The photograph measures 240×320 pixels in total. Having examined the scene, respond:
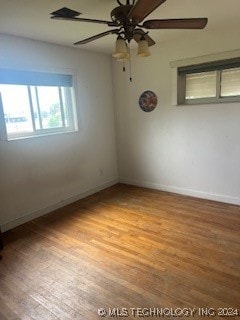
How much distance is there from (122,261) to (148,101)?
2.48 meters

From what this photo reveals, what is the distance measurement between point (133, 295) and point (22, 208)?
190cm

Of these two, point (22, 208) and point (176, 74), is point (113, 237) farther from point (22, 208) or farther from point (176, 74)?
point (176, 74)

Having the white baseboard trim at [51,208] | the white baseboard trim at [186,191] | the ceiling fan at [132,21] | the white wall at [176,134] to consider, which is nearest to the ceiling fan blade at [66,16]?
the ceiling fan at [132,21]

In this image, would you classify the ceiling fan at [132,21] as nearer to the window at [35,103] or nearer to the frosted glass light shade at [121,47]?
the frosted glass light shade at [121,47]

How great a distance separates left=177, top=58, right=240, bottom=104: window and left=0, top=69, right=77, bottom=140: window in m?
1.69

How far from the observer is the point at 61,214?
3256 mm

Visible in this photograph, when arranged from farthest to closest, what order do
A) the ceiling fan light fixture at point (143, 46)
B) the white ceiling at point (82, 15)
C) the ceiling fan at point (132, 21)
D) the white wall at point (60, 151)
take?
the white wall at point (60, 151) < the white ceiling at point (82, 15) < the ceiling fan light fixture at point (143, 46) < the ceiling fan at point (132, 21)

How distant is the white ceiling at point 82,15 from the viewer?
199 centimetres

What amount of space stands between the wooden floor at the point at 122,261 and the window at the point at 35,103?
1.25 metres

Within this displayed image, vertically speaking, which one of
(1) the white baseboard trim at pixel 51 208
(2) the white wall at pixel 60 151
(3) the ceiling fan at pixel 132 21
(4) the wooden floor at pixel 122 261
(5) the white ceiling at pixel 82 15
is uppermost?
(5) the white ceiling at pixel 82 15

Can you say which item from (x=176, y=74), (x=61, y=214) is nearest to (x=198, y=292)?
(x=61, y=214)

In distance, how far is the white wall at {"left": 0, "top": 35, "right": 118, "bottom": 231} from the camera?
2822 millimetres

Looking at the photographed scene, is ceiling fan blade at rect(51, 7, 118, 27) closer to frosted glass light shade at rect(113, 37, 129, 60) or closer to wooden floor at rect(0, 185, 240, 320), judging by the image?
frosted glass light shade at rect(113, 37, 129, 60)

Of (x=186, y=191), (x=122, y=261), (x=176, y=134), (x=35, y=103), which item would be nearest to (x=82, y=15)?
(x=35, y=103)
